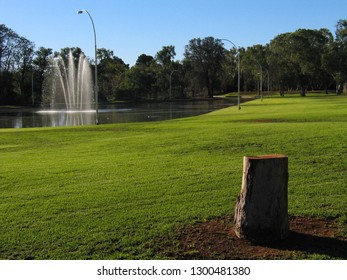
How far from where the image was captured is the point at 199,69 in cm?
10900

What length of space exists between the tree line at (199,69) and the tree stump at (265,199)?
67.6 m

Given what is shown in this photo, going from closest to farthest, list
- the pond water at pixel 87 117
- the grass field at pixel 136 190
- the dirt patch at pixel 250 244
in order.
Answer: the dirt patch at pixel 250 244 → the grass field at pixel 136 190 → the pond water at pixel 87 117

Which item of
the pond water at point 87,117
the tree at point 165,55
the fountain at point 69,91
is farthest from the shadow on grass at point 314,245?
the tree at point 165,55

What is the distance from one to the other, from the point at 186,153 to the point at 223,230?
6461 mm

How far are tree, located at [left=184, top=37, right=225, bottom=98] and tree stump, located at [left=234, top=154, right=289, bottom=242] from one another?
4102 inches

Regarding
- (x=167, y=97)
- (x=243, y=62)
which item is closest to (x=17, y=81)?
(x=167, y=97)

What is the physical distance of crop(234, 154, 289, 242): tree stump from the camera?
5148 millimetres

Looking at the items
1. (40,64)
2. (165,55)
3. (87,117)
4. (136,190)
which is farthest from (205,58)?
(136,190)

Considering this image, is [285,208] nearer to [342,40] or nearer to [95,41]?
[95,41]

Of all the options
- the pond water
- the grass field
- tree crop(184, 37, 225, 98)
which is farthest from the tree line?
the grass field

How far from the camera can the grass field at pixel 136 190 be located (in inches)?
215

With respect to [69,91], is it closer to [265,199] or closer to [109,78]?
[109,78]

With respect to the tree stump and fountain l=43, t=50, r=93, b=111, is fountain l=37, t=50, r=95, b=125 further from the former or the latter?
the tree stump

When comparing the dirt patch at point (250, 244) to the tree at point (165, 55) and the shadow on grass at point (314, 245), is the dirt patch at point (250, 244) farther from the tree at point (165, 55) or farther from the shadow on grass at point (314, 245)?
the tree at point (165, 55)
